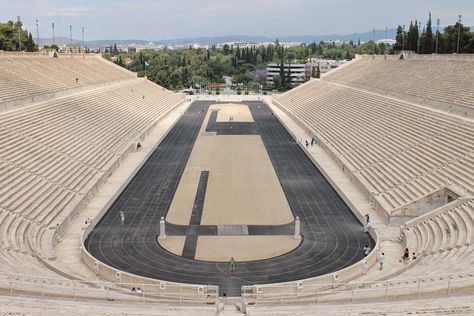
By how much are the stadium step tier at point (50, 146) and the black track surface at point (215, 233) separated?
2.08 m

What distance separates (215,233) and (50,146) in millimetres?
12961

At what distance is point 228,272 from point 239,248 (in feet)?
7.24

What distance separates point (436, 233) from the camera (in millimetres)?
20000

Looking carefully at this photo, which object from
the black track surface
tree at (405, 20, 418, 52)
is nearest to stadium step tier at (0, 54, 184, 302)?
the black track surface

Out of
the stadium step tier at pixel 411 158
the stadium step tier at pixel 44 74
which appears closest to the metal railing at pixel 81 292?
the stadium step tier at pixel 411 158

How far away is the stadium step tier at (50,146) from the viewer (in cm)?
1948

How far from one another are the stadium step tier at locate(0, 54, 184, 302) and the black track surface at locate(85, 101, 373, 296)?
2084 millimetres

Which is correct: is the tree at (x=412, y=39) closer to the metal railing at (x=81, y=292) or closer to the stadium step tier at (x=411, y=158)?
the stadium step tier at (x=411, y=158)

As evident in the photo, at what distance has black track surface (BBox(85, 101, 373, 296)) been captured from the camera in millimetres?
18047

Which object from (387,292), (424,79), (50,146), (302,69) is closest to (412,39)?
(424,79)

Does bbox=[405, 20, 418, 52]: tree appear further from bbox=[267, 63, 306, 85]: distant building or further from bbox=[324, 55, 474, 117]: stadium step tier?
bbox=[267, 63, 306, 85]: distant building

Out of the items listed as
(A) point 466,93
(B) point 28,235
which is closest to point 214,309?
(B) point 28,235

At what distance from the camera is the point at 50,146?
97.5 feet

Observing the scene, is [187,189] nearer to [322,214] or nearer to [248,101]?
[322,214]
